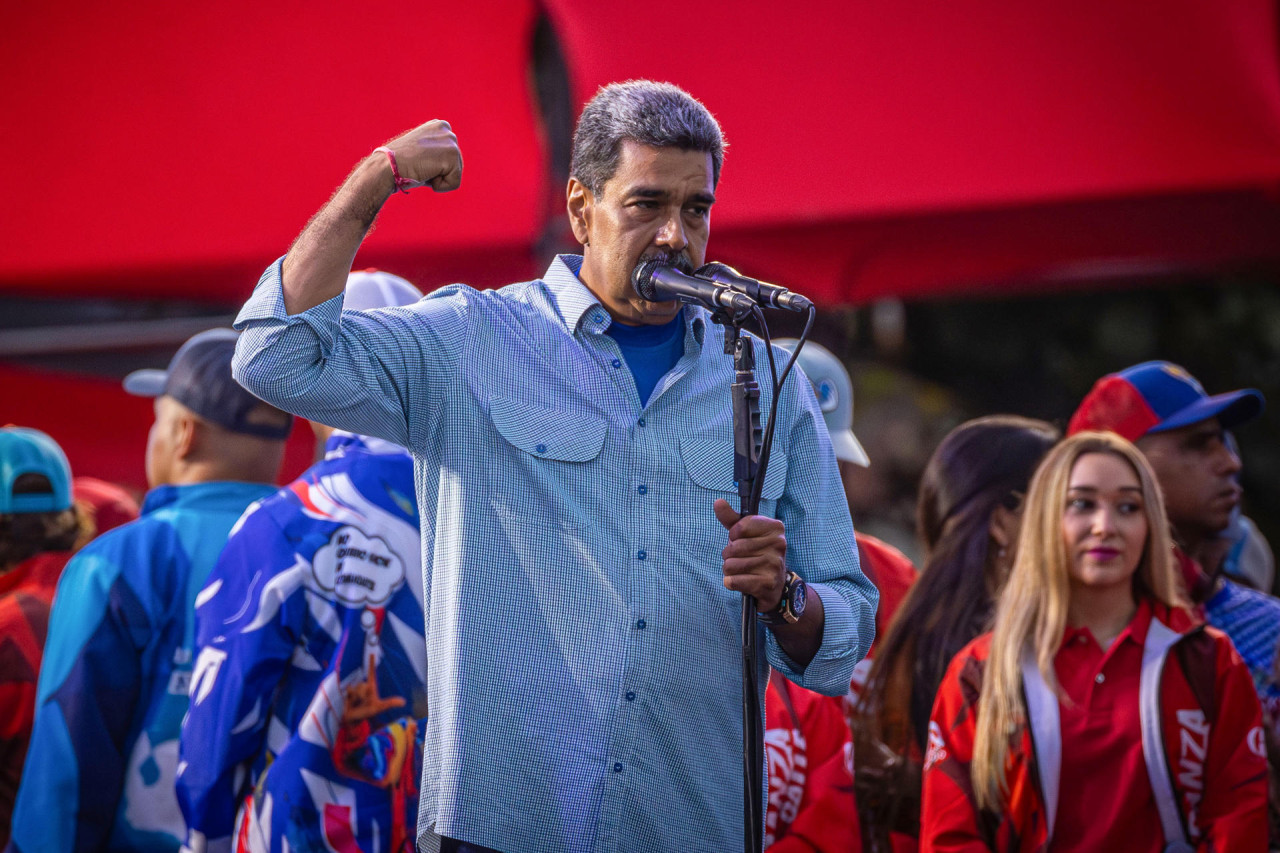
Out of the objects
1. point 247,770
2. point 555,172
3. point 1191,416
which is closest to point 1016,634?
point 1191,416

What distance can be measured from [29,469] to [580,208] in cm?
261

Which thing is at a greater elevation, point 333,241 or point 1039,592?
point 333,241

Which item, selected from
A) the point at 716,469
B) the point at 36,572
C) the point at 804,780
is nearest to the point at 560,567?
the point at 716,469

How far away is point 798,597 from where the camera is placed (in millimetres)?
2086

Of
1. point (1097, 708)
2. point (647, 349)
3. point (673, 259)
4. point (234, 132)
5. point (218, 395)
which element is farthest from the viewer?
point (234, 132)

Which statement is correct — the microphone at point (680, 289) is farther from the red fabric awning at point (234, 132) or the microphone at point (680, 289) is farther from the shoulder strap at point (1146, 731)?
the red fabric awning at point (234, 132)

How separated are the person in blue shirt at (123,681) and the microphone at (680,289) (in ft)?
5.61

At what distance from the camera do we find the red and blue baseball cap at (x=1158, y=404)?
4086 mm

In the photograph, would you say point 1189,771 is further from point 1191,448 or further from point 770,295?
point 770,295

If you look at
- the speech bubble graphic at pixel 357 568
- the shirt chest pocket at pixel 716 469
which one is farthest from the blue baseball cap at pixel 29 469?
the shirt chest pocket at pixel 716 469

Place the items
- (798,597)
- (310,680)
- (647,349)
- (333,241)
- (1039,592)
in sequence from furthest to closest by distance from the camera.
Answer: (1039,592)
(310,680)
(647,349)
(798,597)
(333,241)

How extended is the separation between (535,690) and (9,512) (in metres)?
2.79

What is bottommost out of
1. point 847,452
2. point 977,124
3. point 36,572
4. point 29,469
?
point 36,572

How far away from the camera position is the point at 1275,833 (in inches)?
137
